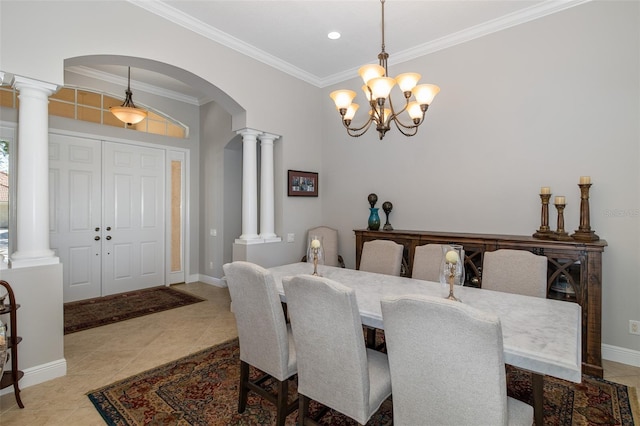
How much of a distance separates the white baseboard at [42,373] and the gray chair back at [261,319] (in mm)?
1645

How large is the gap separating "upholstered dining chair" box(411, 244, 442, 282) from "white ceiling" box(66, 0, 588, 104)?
2.19m

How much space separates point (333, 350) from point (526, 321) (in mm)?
937

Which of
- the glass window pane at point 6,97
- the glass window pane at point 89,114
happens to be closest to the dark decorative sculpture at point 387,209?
the glass window pane at point 89,114

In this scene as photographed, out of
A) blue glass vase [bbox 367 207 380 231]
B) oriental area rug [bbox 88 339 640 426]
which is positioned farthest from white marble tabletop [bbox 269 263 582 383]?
blue glass vase [bbox 367 207 380 231]

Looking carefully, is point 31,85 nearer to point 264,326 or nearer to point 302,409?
point 264,326

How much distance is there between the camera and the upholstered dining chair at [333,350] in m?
1.41

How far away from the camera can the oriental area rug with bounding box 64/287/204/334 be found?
11.9ft

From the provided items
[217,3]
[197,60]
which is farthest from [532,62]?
[197,60]

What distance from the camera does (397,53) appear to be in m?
3.85

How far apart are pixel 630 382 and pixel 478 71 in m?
2.98

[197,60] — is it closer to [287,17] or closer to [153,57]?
[153,57]

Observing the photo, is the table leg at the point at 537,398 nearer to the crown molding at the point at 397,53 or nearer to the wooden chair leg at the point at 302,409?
the wooden chair leg at the point at 302,409

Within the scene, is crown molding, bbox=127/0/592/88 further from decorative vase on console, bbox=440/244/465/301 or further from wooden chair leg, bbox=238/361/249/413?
wooden chair leg, bbox=238/361/249/413

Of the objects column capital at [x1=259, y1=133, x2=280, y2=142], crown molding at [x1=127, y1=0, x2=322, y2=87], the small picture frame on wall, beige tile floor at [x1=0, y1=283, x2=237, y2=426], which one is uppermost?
crown molding at [x1=127, y1=0, x2=322, y2=87]
